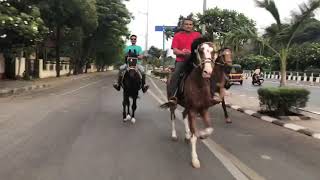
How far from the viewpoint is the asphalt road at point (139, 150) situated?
805cm

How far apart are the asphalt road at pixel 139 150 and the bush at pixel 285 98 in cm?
107

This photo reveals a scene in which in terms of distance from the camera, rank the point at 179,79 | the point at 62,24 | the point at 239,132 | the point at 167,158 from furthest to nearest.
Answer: the point at 62,24
the point at 239,132
the point at 179,79
the point at 167,158

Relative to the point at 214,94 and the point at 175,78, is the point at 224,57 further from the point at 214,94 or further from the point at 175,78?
the point at 214,94

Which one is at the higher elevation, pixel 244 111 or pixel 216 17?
pixel 216 17

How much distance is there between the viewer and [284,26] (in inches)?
733

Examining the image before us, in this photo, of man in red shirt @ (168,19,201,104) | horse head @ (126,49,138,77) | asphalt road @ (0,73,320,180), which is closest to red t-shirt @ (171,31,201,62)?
man in red shirt @ (168,19,201,104)

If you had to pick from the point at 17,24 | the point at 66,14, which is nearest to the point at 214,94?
the point at 17,24

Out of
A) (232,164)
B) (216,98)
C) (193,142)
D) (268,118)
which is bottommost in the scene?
(268,118)

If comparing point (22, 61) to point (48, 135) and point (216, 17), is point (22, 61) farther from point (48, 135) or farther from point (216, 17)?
point (48, 135)

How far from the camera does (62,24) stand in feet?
167

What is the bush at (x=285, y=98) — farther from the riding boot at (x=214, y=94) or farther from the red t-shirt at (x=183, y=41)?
the riding boot at (x=214, y=94)

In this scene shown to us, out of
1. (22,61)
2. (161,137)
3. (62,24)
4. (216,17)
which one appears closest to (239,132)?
(161,137)

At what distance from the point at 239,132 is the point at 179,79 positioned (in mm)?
3218

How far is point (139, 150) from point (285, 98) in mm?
7486
